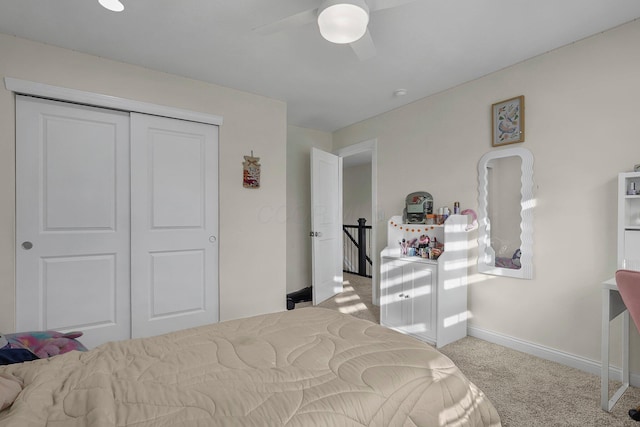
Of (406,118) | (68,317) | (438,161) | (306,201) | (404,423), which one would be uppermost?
(406,118)

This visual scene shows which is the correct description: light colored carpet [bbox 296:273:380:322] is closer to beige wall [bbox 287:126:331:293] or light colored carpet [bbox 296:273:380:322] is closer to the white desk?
beige wall [bbox 287:126:331:293]

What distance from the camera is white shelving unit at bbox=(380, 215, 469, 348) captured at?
2.54 meters

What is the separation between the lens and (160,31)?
2.06 metres

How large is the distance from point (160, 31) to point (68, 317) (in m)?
2.27

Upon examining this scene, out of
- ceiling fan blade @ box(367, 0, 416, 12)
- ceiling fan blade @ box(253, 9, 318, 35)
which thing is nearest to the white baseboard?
ceiling fan blade @ box(367, 0, 416, 12)

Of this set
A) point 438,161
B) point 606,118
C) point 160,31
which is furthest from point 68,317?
point 606,118

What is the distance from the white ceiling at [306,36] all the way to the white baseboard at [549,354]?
7.64 feet

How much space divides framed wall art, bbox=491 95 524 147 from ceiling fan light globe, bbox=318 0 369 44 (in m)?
1.69

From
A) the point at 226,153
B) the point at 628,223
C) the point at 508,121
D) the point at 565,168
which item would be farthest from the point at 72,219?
the point at 628,223

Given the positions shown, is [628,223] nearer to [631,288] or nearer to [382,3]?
[631,288]

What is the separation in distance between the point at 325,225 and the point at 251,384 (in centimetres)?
319

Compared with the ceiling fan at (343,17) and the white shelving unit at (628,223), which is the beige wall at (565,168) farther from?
the ceiling fan at (343,17)

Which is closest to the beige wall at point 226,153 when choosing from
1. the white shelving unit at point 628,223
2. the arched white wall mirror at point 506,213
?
the arched white wall mirror at point 506,213

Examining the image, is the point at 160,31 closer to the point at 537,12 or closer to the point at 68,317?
the point at 68,317
